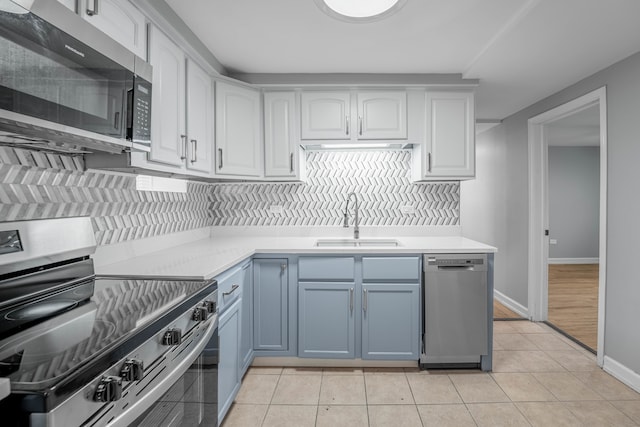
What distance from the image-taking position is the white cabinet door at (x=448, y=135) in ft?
9.17

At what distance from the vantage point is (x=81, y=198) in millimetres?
1646

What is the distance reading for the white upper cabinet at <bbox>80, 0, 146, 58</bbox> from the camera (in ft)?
4.36

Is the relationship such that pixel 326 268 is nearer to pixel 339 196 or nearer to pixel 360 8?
pixel 339 196

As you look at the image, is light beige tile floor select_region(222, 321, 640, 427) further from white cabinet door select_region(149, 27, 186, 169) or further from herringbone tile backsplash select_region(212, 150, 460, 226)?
white cabinet door select_region(149, 27, 186, 169)

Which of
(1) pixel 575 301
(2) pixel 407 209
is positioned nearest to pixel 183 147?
(2) pixel 407 209

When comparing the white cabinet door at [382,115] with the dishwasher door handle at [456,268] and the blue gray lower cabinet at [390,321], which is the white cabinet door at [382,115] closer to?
the dishwasher door handle at [456,268]

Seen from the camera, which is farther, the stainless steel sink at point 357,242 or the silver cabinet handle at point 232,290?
the stainless steel sink at point 357,242

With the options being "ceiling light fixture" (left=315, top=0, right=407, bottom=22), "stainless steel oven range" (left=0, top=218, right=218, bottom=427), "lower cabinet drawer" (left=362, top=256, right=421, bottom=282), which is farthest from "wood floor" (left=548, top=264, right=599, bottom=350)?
"stainless steel oven range" (left=0, top=218, right=218, bottom=427)

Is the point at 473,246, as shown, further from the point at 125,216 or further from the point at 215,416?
the point at 125,216

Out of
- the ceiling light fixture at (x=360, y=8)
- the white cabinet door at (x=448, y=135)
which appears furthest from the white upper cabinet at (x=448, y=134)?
the ceiling light fixture at (x=360, y=8)

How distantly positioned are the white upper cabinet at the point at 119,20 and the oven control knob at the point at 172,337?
1.23 meters

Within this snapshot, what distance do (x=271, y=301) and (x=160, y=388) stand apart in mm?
1498

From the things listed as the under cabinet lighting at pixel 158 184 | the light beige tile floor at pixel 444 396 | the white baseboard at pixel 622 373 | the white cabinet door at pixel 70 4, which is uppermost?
the white cabinet door at pixel 70 4

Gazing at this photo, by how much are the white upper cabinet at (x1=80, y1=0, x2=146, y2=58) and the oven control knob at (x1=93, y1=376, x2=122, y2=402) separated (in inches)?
52.0
